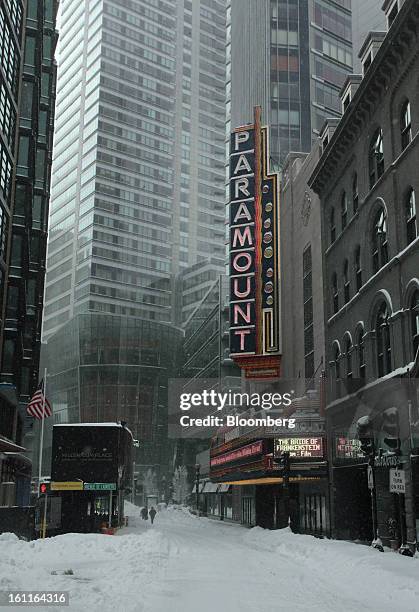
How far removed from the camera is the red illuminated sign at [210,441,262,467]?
4438 centimetres

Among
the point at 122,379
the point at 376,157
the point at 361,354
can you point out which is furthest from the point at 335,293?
the point at 122,379

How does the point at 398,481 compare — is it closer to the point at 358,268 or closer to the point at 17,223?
the point at 358,268

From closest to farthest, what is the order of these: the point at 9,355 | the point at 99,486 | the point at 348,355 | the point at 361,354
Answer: the point at 361,354
the point at 99,486
the point at 348,355
the point at 9,355

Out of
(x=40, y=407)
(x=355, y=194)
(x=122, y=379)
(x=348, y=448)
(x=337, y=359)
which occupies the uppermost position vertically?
(x=122, y=379)

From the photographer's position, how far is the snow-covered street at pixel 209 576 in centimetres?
1389

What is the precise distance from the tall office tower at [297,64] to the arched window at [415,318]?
57582 mm

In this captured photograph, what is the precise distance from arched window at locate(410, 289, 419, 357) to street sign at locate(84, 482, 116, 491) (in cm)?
1713

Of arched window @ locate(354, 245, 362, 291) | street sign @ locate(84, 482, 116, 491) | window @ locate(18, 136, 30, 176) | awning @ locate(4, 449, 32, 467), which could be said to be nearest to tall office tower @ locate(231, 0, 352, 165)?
window @ locate(18, 136, 30, 176)

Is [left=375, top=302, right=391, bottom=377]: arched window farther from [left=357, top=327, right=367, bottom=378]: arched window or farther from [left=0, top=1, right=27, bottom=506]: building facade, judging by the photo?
[left=0, top=1, right=27, bottom=506]: building facade

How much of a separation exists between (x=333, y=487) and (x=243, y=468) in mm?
12994

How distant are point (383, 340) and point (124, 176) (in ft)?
489

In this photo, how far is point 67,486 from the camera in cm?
3538

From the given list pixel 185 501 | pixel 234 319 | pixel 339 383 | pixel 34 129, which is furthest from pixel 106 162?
pixel 339 383

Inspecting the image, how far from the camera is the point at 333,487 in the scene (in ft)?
123
